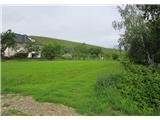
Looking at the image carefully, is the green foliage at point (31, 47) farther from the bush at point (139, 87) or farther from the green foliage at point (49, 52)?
the bush at point (139, 87)

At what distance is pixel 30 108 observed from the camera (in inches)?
356

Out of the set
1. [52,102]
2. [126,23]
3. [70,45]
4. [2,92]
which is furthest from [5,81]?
[70,45]

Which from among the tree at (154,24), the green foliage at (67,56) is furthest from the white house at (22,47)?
the tree at (154,24)

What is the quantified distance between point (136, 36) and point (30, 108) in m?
17.2

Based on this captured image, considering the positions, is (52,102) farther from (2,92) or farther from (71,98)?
(2,92)

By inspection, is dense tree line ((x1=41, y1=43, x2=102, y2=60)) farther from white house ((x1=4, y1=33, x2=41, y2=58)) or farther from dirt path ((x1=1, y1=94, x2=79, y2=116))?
dirt path ((x1=1, y1=94, x2=79, y2=116))

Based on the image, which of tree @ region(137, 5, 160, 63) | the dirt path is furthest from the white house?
the dirt path

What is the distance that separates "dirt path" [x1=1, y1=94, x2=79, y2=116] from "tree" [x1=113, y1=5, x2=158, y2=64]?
1463 cm

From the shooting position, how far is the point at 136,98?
36.6 feet

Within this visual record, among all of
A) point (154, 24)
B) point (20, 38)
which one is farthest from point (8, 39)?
point (154, 24)

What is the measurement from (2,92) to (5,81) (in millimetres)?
3059

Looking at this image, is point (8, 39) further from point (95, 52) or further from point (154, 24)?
point (154, 24)

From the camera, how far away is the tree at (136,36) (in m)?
23.6

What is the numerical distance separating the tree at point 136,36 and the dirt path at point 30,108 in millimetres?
14631
